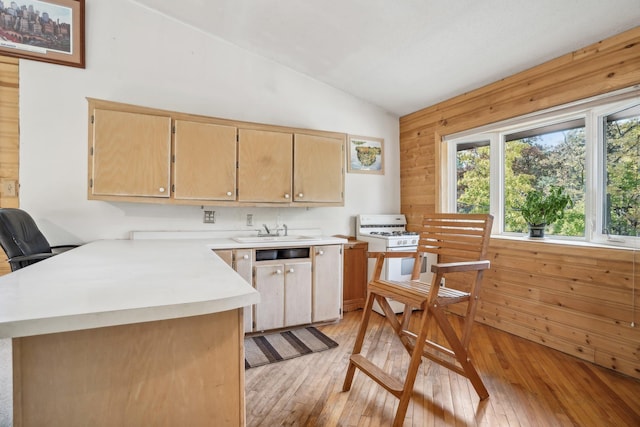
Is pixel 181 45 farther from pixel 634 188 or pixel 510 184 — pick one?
pixel 634 188

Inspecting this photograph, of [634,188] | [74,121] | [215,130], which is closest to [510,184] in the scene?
[634,188]

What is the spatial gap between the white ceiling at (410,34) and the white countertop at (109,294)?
222 centimetres

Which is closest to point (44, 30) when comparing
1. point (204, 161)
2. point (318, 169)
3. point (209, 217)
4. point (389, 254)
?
point (204, 161)

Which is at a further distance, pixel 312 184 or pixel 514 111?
pixel 312 184

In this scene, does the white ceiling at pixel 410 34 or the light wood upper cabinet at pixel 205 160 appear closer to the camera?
the white ceiling at pixel 410 34

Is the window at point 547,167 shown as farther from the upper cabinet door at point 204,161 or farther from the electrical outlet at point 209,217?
the electrical outlet at point 209,217

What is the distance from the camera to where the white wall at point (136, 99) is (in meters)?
2.63

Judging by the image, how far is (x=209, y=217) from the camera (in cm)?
313

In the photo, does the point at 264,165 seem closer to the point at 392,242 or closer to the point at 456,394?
the point at 392,242

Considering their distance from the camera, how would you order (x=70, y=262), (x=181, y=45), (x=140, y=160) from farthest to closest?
(x=181, y=45) → (x=140, y=160) → (x=70, y=262)

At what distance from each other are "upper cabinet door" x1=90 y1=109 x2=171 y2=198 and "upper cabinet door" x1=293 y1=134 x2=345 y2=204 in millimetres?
1168

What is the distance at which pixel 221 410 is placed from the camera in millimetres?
924

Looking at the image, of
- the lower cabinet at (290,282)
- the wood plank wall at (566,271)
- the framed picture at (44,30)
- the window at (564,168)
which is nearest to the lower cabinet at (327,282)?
the lower cabinet at (290,282)

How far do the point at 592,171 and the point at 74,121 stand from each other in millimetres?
4229
